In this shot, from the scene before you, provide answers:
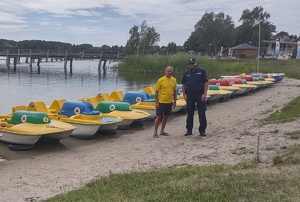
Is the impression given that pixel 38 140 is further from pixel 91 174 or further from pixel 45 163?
pixel 91 174

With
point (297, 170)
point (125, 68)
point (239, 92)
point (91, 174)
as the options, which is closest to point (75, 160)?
point (91, 174)

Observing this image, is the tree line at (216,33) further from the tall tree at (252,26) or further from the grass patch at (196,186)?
the grass patch at (196,186)

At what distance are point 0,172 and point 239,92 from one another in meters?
16.2

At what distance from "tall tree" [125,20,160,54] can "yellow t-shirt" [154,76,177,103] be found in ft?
223

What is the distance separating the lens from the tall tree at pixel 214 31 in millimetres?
80875

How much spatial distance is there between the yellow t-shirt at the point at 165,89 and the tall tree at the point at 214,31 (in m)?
73.4

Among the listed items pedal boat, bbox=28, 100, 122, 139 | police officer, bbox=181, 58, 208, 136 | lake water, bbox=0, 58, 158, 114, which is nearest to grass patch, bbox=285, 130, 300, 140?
police officer, bbox=181, 58, 208, 136

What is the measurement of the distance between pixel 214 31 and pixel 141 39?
1634 cm

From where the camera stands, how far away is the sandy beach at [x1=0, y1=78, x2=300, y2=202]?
5992mm

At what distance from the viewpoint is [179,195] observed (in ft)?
14.1

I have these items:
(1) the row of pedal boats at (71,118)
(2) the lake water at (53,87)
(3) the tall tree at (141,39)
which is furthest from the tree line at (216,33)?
(1) the row of pedal boats at (71,118)

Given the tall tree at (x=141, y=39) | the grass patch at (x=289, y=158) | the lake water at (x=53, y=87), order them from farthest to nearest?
the tall tree at (x=141, y=39) < the lake water at (x=53, y=87) < the grass patch at (x=289, y=158)

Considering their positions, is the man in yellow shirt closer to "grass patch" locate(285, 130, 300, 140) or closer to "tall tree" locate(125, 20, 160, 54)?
"grass patch" locate(285, 130, 300, 140)

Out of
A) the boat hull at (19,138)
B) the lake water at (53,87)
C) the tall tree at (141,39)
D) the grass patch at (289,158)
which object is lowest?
the lake water at (53,87)
